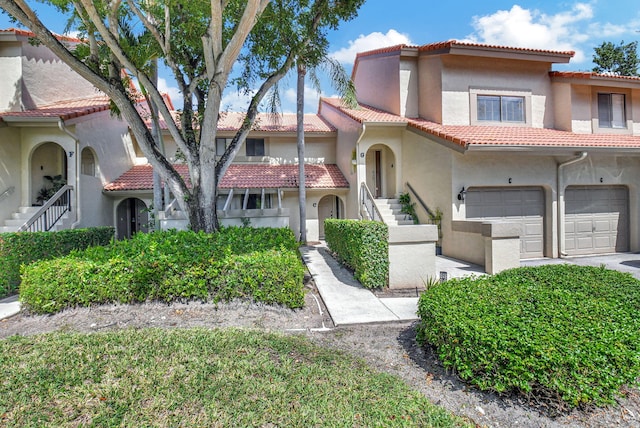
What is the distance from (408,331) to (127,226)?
1502 centimetres

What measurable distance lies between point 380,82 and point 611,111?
9.81 m

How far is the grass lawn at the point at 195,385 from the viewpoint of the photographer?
2.77 metres

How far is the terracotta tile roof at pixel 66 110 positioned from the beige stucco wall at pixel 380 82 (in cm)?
1186

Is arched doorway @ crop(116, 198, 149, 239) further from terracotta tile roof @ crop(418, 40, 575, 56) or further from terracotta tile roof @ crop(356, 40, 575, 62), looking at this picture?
terracotta tile roof @ crop(418, 40, 575, 56)

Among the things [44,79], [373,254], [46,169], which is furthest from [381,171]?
[44,79]

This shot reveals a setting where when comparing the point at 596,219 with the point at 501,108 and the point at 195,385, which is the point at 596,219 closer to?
the point at 501,108

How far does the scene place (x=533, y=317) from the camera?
11.0ft

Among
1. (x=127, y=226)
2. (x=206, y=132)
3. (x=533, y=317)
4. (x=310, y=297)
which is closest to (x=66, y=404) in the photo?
(x=310, y=297)

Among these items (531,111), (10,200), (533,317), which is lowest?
(533,317)

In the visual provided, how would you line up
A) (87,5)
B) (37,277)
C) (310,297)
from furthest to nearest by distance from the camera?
(310,297) < (87,5) < (37,277)

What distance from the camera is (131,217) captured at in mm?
15172

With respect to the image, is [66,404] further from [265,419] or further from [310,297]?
[310,297]

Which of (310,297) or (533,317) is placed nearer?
(533,317)

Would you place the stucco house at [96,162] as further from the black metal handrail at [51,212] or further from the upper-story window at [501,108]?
the upper-story window at [501,108]
